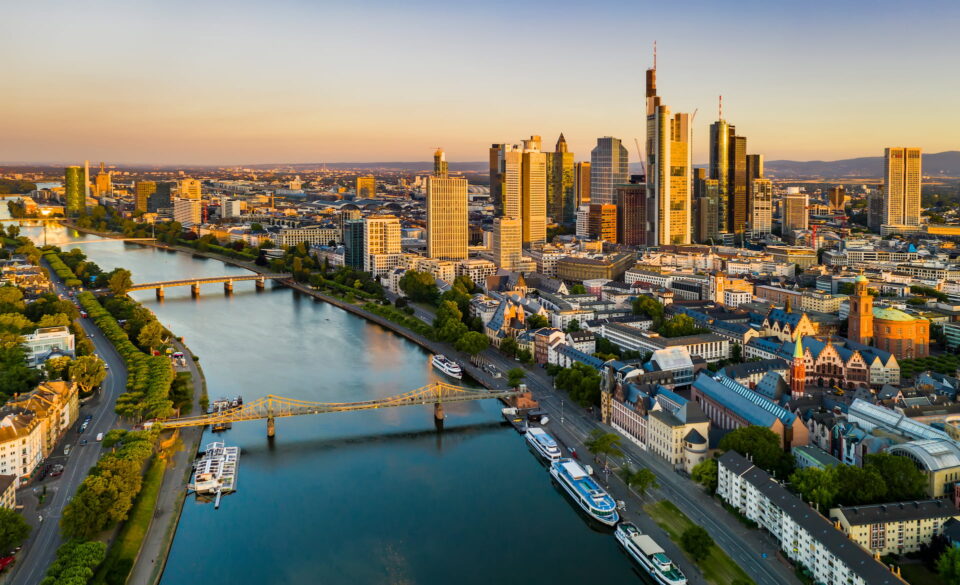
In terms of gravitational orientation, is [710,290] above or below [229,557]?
above

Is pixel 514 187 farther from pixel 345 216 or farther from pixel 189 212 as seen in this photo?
pixel 189 212

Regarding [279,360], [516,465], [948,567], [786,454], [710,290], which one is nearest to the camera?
[948,567]

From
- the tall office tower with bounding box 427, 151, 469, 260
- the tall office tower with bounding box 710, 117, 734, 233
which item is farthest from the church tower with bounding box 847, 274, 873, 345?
the tall office tower with bounding box 710, 117, 734, 233

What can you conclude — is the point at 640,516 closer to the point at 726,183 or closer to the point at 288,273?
the point at 288,273

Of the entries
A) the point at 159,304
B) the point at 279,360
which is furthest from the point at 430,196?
the point at 279,360

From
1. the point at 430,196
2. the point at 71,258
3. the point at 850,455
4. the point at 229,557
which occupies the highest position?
the point at 430,196

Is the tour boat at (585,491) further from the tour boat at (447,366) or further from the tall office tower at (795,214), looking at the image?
the tall office tower at (795,214)

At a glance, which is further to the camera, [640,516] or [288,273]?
[288,273]

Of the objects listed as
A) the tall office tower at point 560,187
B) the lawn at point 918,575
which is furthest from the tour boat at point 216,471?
the tall office tower at point 560,187

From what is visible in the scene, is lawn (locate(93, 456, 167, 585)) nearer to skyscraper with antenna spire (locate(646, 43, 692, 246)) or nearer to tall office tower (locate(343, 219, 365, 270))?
tall office tower (locate(343, 219, 365, 270))
